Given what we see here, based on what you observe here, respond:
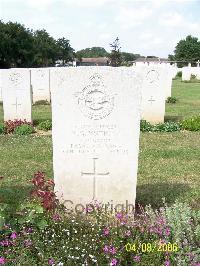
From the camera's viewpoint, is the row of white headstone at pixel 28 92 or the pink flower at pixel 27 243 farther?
the row of white headstone at pixel 28 92

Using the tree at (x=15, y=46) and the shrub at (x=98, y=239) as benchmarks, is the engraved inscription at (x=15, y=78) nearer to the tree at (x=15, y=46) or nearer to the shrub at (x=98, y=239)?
the shrub at (x=98, y=239)

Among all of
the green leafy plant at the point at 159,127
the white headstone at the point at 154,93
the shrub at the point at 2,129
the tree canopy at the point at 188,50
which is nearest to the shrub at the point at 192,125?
the green leafy plant at the point at 159,127

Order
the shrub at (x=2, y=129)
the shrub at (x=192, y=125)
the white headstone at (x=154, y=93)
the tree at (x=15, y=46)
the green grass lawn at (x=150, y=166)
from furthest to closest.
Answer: the tree at (x=15, y=46)
the white headstone at (x=154, y=93)
the shrub at (x=192, y=125)
the shrub at (x=2, y=129)
the green grass lawn at (x=150, y=166)

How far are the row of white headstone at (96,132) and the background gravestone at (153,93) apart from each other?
7.69 m

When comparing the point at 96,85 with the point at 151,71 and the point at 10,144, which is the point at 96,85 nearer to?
the point at 10,144

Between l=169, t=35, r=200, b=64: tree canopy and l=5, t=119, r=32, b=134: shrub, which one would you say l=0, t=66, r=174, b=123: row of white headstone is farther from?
l=169, t=35, r=200, b=64: tree canopy

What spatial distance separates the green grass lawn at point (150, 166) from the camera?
251 inches

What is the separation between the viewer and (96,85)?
5.01 metres

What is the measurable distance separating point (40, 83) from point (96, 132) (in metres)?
13.9

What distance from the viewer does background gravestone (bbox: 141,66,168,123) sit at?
1274 centimetres

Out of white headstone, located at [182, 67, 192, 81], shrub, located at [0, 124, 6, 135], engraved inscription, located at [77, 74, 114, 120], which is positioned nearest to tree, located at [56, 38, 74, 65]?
white headstone, located at [182, 67, 192, 81]

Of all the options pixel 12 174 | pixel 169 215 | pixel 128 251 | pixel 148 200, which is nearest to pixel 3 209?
pixel 128 251

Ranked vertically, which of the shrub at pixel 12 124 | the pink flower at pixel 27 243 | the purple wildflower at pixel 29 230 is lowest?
the shrub at pixel 12 124

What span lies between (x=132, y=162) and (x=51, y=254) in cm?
178
